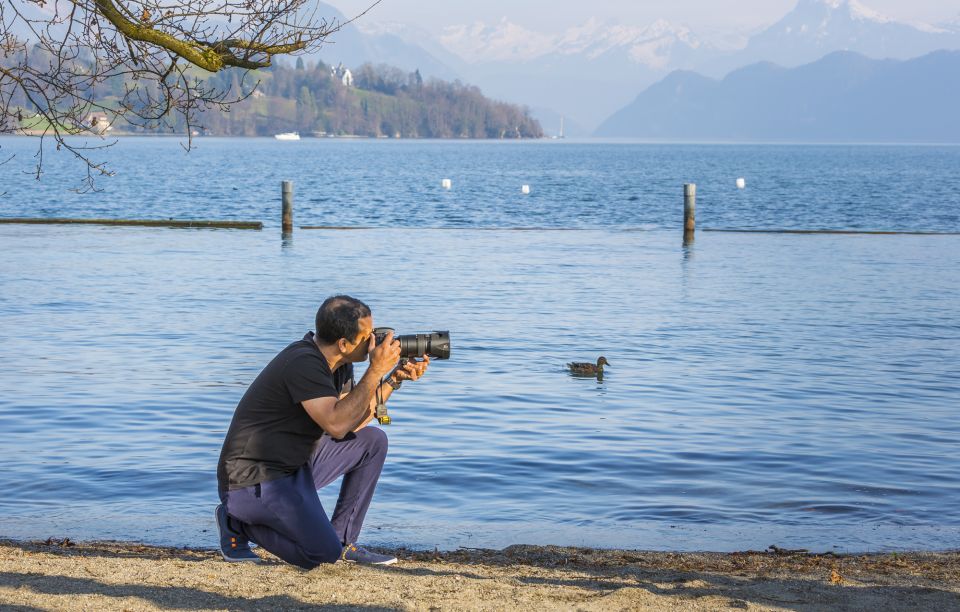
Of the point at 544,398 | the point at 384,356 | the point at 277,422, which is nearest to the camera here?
the point at 384,356

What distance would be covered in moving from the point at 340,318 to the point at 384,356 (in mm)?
302

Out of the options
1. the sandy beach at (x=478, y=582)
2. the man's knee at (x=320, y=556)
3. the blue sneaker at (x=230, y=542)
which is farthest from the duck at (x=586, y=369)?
the blue sneaker at (x=230, y=542)

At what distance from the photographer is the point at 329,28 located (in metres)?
8.27

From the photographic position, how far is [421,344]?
646cm

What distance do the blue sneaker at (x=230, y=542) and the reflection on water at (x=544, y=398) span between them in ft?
5.75

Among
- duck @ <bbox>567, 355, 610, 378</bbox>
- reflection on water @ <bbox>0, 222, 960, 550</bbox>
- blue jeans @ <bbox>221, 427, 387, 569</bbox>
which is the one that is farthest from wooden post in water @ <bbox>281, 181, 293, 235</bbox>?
blue jeans @ <bbox>221, 427, 387, 569</bbox>

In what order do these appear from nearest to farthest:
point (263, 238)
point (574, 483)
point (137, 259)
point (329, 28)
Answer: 1. point (329, 28)
2. point (574, 483)
3. point (137, 259)
4. point (263, 238)

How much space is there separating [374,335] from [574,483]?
402 cm

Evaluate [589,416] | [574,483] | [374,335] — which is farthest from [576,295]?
[374,335]

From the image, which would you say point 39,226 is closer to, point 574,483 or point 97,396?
point 97,396

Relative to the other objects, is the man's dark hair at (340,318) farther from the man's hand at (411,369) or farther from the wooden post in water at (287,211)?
the wooden post in water at (287,211)

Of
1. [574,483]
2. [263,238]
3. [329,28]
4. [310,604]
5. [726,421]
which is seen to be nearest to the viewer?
[310,604]

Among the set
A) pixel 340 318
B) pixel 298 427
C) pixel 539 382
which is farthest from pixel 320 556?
pixel 539 382

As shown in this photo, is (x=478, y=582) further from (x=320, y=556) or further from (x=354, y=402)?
(x=354, y=402)
